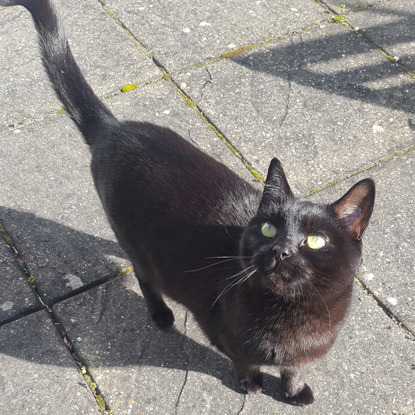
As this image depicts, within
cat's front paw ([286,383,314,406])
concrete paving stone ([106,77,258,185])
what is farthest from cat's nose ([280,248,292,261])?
concrete paving stone ([106,77,258,185])

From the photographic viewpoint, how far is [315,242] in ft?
6.52

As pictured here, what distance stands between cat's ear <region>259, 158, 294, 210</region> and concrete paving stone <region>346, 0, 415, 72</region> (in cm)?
229

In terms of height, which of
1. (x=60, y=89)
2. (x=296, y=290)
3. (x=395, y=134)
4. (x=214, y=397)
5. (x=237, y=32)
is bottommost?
(x=214, y=397)

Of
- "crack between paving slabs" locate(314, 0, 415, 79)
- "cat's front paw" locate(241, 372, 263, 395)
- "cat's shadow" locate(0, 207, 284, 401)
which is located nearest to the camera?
"cat's front paw" locate(241, 372, 263, 395)

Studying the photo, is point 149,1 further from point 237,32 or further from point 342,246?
point 342,246

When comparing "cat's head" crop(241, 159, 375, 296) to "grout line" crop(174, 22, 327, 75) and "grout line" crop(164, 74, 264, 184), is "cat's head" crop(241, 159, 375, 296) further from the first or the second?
"grout line" crop(174, 22, 327, 75)

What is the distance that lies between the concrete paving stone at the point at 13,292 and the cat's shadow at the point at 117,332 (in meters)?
0.06

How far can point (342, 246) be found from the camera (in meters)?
2.03

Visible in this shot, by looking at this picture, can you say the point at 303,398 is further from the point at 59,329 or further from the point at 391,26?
the point at 391,26

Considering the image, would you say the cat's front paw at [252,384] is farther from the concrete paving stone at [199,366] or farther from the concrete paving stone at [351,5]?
the concrete paving stone at [351,5]

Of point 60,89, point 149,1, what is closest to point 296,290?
point 60,89

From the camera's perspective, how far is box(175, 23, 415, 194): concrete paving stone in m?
3.46

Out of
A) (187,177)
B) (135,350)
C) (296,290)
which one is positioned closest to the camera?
(296,290)

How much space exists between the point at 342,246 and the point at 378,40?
2656 millimetres
